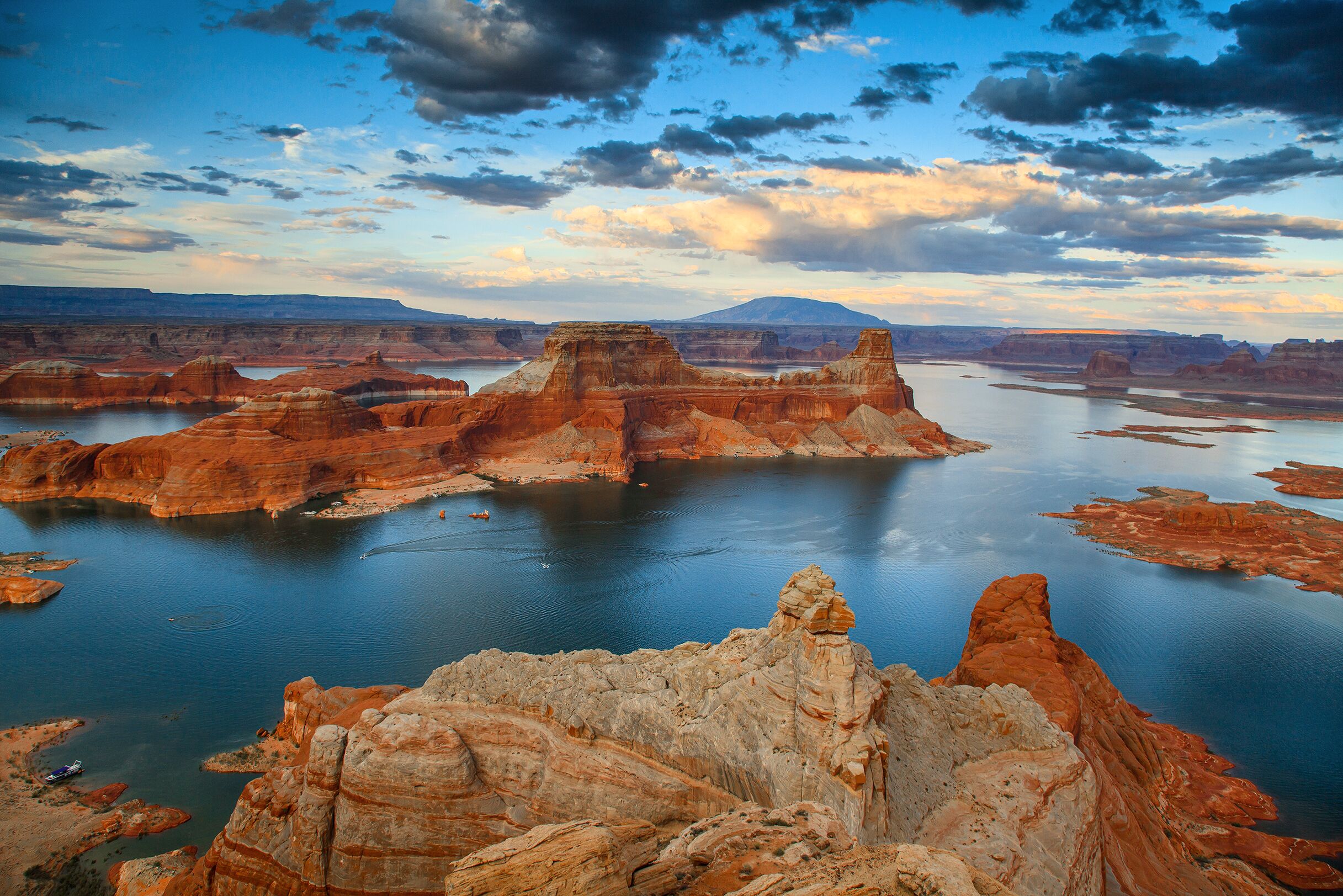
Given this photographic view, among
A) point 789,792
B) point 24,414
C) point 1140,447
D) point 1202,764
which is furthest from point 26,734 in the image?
point 1140,447

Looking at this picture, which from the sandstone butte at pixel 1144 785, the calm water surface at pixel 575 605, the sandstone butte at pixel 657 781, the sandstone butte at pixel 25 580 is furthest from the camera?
the sandstone butte at pixel 25 580

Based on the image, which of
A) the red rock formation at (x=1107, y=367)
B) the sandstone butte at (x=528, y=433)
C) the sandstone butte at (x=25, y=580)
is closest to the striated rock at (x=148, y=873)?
the sandstone butte at (x=25, y=580)

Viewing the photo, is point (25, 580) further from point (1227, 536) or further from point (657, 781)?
point (1227, 536)

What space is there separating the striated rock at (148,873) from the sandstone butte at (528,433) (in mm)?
29696

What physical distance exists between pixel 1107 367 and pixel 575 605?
180m

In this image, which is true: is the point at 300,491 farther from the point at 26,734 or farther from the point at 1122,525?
the point at 1122,525

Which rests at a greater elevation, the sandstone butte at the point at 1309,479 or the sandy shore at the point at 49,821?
the sandstone butte at the point at 1309,479

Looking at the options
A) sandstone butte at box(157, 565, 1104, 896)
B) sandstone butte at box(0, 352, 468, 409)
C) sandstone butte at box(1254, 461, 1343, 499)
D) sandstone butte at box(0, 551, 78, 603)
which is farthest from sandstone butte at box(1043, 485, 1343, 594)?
sandstone butte at box(0, 352, 468, 409)

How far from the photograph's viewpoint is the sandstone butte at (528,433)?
41438 mm

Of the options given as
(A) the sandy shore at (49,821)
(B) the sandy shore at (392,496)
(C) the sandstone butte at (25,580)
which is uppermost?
(B) the sandy shore at (392,496)

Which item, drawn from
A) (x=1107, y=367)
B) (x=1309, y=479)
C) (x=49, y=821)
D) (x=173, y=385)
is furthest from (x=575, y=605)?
(x=1107, y=367)

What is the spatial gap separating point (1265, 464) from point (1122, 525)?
1404 inches

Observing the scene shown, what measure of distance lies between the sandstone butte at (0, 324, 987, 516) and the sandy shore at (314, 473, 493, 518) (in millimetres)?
912

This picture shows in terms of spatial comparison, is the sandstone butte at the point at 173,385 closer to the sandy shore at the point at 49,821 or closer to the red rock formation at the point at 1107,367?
the sandy shore at the point at 49,821
